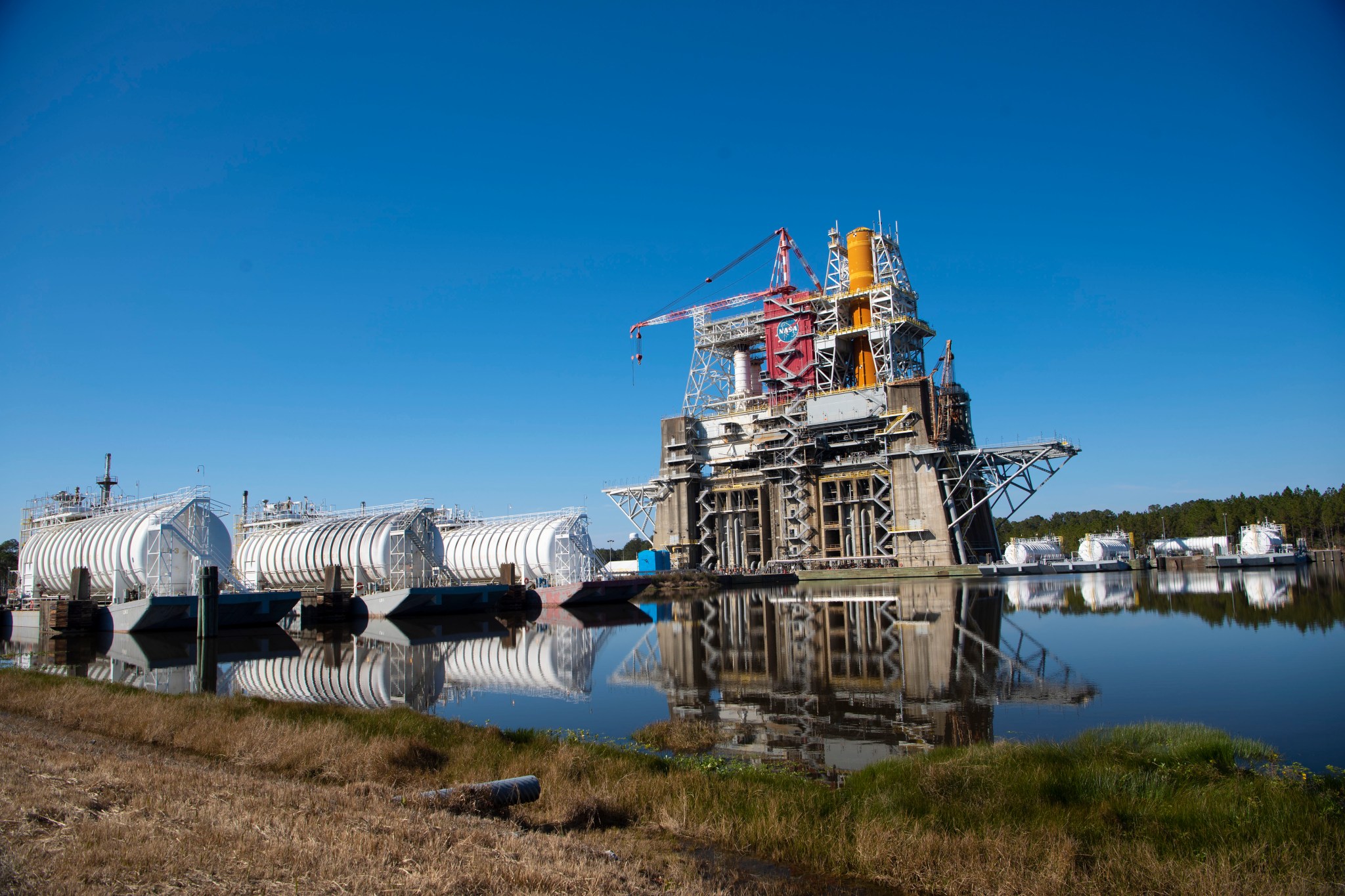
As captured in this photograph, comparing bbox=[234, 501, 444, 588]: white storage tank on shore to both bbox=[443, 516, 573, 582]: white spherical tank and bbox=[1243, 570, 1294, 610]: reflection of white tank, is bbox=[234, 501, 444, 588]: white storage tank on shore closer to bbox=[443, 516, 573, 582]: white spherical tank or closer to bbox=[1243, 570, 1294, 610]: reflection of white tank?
bbox=[443, 516, 573, 582]: white spherical tank

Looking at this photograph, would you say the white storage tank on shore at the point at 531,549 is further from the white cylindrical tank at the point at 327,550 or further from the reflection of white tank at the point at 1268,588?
the reflection of white tank at the point at 1268,588

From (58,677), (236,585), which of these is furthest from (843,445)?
(58,677)

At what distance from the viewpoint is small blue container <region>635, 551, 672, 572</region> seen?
84875 millimetres

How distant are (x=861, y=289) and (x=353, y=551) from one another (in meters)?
52.9

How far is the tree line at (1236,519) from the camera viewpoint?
116 m

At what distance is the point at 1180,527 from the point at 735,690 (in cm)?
14534

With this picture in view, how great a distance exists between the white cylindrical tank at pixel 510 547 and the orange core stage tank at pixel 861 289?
32826 millimetres

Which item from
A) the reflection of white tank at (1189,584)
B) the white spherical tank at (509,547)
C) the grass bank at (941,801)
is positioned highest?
the white spherical tank at (509,547)

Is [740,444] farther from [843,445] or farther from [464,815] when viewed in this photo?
[464,815]

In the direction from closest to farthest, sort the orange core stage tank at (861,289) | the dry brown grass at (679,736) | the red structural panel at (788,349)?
the dry brown grass at (679,736), the orange core stage tank at (861,289), the red structural panel at (788,349)

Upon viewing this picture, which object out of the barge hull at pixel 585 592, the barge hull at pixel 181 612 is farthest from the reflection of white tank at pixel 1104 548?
the barge hull at pixel 181 612

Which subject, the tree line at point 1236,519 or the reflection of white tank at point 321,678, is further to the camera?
the tree line at point 1236,519

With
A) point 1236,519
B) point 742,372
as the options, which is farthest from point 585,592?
point 1236,519

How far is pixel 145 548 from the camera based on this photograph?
4912 cm
